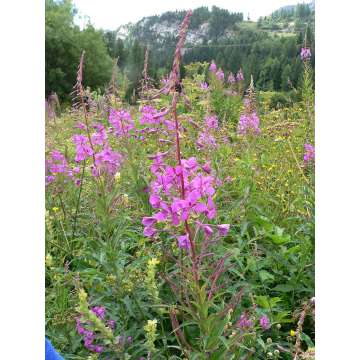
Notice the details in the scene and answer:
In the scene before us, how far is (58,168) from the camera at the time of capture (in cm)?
190

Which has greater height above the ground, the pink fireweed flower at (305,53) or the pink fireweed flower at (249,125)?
the pink fireweed flower at (305,53)

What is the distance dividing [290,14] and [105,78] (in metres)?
0.68

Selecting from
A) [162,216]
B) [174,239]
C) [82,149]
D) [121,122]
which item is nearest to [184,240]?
[162,216]

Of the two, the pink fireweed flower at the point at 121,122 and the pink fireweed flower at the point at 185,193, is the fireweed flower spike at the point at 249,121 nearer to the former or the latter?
the pink fireweed flower at the point at 121,122

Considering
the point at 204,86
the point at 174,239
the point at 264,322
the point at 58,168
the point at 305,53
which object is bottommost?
the point at 264,322

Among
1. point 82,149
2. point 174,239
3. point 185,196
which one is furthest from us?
point 82,149

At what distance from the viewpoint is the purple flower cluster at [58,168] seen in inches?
74.7

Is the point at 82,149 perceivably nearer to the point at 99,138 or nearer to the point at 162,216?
the point at 99,138

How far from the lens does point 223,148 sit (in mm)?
2467

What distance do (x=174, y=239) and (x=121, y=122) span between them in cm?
55

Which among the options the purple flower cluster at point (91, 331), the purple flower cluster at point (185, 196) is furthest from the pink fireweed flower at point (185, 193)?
the purple flower cluster at point (91, 331)
